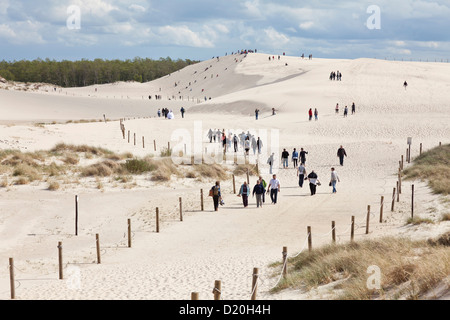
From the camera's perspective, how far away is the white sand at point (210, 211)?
13.6 m

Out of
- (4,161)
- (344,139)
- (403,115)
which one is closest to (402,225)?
(4,161)

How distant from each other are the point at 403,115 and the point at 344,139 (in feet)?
33.9

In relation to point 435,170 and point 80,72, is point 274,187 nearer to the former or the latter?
point 435,170

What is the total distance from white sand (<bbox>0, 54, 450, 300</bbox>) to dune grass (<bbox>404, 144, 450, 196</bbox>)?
2.41 ft

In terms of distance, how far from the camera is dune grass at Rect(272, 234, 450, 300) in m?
8.98

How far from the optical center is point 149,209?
2227 centimetres

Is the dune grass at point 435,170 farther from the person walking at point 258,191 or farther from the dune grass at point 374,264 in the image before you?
the dune grass at point 374,264

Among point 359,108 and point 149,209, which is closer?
point 149,209

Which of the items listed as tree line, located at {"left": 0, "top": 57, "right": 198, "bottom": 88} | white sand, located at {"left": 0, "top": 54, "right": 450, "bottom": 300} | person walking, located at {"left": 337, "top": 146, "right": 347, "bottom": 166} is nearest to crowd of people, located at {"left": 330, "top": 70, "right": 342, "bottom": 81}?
white sand, located at {"left": 0, "top": 54, "right": 450, "bottom": 300}

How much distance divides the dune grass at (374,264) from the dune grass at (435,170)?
10083 mm

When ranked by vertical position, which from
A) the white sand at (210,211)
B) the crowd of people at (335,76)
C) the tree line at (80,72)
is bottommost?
the white sand at (210,211)

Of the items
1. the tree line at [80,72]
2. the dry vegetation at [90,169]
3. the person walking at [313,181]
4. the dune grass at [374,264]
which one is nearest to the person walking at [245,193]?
the person walking at [313,181]
